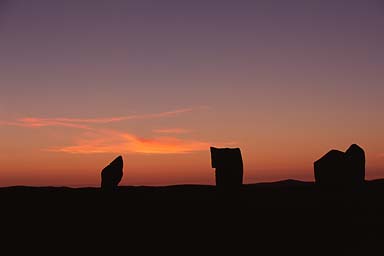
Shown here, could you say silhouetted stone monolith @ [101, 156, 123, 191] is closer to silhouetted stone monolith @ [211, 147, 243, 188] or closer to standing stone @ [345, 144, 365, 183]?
silhouetted stone monolith @ [211, 147, 243, 188]

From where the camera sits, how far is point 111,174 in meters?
32.1

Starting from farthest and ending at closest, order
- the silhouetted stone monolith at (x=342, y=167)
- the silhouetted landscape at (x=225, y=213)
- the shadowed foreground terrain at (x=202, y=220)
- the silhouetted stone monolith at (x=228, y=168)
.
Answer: the silhouetted stone monolith at (x=228, y=168)
the silhouetted stone monolith at (x=342, y=167)
the silhouetted landscape at (x=225, y=213)
the shadowed foreground terrain at (x=202, y=220)

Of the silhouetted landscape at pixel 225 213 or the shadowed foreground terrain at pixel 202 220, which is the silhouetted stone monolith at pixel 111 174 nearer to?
the silhouetted landscape at pixel 225 213

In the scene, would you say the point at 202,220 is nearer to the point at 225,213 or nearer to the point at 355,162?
the point at 225,213

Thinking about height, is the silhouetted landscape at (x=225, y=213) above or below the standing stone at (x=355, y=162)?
below

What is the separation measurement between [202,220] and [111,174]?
8257 millimetres

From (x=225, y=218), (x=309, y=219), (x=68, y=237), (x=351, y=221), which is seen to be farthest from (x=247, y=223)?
(x=68, y=237)

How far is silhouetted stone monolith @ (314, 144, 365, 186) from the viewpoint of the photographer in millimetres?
29641

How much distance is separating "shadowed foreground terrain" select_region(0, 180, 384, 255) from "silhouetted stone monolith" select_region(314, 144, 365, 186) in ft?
2.03

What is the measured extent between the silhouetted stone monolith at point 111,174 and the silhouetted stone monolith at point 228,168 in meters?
5.74

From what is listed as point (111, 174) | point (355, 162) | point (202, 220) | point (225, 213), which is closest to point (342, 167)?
point (355, 162)

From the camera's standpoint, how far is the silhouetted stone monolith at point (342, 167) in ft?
97.2

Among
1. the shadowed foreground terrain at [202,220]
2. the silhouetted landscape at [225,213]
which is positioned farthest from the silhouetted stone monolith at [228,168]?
the shadowed foreground terrain at [202,220]

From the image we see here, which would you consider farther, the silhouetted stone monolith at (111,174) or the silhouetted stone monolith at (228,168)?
the silhouetted stone monolith at (111,174)
